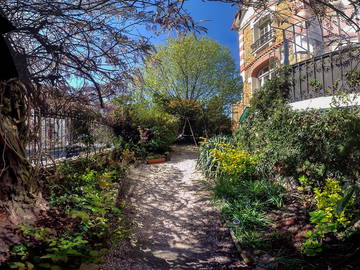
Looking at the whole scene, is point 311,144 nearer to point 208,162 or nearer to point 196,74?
point 208,162

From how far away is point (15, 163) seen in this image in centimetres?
214

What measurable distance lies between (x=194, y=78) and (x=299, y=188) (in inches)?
386

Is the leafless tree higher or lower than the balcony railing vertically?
lower

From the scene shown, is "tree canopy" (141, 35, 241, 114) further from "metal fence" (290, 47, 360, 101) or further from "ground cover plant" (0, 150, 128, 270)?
"ground cover plant" (0, 150, 128, 270)

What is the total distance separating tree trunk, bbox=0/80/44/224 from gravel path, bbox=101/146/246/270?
1045mm

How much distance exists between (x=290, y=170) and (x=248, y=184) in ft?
2.70

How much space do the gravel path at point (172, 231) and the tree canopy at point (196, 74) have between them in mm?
7546

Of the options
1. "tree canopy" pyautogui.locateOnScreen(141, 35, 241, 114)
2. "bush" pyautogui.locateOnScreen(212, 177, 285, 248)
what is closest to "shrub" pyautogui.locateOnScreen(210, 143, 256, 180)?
"bush" pyautogui.locateOnScreen(212, 177, 285, 248)

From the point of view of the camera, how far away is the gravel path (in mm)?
2525

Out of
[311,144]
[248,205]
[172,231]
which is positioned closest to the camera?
[172,231]

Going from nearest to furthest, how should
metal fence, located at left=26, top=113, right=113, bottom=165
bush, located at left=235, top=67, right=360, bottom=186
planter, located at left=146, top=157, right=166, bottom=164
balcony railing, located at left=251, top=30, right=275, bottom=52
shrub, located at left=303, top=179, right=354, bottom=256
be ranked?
shrub, located at left=303, top=179, right=354, bottom=256
bush, located at left=235, top=67, right=360, bottom=186
metal fence, located at left=26, top=113, right=113, bottom=165
planter, located at left=146, top=157, right=166, bottom=164
balcony railing, located at left=251, top=30, right=275, bottom=52

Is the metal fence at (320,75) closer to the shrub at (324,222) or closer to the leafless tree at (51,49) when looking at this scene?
the shrub at (324,222)

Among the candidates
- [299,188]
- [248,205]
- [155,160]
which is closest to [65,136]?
[155,160]

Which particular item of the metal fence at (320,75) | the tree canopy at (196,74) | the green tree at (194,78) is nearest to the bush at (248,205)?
the metal fence at (320,75)
